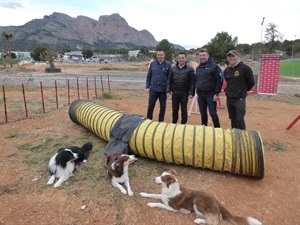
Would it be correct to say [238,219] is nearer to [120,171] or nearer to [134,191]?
[134,191]

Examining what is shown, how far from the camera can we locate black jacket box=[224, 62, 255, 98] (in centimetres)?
Result: 490

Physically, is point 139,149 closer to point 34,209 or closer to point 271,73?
point 34,209

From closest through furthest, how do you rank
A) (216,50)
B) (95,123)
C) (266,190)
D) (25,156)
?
(266,190)
(25,156)
(95,123)
(216,50)

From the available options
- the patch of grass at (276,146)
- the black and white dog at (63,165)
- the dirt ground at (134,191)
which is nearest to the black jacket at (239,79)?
the dirt ground at (134,191)

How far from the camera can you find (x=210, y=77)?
542 centimetres

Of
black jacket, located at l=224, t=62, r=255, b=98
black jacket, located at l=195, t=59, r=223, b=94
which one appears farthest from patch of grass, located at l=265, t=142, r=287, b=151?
black jacket, located at l=195, t=59, r=223, b=94

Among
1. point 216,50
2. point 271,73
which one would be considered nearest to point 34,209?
point 271,73

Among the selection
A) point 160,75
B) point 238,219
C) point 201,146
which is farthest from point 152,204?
point 160,75

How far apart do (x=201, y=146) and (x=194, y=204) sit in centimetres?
115

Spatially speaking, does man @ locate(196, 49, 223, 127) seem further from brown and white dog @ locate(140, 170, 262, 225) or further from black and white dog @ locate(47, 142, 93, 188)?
black and white dog @ locate(47, 142, 93, 188)

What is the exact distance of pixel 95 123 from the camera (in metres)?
5.72

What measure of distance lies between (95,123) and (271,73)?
11.7 m

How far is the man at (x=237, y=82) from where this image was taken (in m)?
4.89

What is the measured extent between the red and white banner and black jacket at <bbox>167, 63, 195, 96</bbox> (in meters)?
10.0
